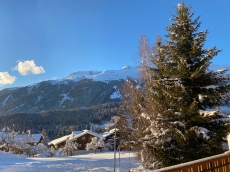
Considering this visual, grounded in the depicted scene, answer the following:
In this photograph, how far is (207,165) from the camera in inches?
191

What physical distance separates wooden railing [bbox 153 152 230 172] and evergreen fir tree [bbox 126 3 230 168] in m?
3.52

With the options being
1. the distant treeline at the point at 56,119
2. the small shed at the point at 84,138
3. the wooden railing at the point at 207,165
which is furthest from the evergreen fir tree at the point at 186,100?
the distant treeline at the point at 56,119

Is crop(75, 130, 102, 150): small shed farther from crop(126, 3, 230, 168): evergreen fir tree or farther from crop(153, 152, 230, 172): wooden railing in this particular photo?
crop(153, 152, 230, 172): wooden railing

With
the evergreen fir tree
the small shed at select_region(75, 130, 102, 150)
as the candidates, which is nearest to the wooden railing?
the evergreen fir tree

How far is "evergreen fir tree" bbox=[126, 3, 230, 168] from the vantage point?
9.26 meters

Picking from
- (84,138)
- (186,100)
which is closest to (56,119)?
(84,138)

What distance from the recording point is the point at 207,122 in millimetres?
9555

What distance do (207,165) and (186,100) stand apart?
533 cm

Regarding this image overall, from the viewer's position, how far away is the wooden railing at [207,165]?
4.03m

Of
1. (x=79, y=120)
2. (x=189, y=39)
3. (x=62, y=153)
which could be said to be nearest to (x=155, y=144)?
(x=189, y=39)

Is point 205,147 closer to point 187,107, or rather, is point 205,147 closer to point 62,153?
point 187,107

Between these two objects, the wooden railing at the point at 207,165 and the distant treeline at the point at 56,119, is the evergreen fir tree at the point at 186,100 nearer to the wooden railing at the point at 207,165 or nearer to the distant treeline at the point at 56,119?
the wooden railing at the point at 207,165

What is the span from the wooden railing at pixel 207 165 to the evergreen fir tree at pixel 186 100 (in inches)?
139

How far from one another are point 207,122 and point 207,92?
1.31m
